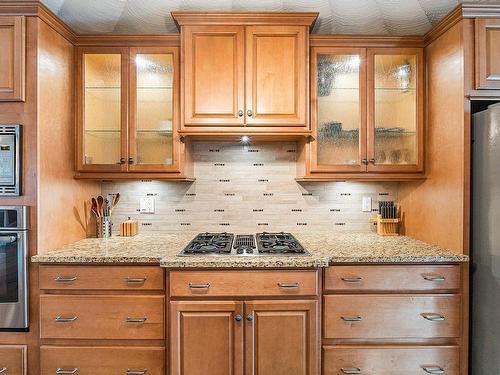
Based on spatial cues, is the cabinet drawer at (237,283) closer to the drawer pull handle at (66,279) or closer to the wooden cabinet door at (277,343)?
the wooden cabinet door at (277,343)

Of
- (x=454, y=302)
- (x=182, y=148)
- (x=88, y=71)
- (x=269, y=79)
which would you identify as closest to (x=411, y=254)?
(x=454, y=302)

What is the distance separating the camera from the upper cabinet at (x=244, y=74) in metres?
2.06

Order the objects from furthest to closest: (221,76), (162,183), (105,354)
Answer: (162,183), (221,76), (105,354)

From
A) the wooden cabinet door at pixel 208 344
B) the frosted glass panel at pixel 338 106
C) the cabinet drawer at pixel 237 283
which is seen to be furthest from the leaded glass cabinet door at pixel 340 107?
the wooden cabinet door at pixel 208 344

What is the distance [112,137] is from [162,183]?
50 cm

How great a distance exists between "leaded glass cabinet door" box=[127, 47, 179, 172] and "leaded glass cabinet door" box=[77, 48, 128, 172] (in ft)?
0.30

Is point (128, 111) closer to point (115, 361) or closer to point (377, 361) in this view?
point (115, 361)

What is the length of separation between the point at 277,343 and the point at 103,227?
1.45 metres

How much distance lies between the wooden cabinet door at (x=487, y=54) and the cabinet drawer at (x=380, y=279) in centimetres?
109

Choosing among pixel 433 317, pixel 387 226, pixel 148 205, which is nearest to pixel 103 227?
pixel 148 205

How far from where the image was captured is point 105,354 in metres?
1.77

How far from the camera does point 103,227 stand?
2346 mm

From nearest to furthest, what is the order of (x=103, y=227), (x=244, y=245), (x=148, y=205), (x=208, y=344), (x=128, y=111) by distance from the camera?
(x=208, y=344) < (x=244, y=245) < (x=128, y=111) < (x=103, y=227) < (x=148, y=205)

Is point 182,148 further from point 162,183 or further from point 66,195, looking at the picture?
point 66,195
